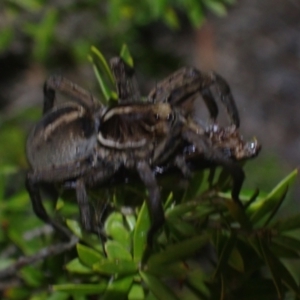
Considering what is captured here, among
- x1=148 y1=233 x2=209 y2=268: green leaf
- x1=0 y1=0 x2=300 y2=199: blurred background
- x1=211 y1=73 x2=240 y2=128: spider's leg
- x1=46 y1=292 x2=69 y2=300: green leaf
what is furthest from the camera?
x1=0 y1=0 x2=300 y2=199: blurred background

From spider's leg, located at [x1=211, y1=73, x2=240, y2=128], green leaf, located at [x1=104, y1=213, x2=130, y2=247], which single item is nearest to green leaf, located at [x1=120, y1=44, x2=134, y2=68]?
spider's leg, located at [x1=211, y1=73, x2=240, y2=128]

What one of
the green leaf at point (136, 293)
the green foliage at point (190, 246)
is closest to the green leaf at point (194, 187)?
the green foliage at point (190, 246)

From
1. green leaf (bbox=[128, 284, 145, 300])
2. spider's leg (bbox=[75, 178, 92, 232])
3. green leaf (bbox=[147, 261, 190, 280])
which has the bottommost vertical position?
green leaf (bbox=[128, 284, 145, 300])

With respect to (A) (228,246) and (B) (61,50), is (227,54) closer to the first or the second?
(B) (61,50)

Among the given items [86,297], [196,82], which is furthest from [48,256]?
[196,82]

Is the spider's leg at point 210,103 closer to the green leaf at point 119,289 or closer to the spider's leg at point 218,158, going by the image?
the spider's leg at point 218,158

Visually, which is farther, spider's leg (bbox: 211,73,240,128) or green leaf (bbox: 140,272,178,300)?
spider's leg (bbox: 211,73,240,128)

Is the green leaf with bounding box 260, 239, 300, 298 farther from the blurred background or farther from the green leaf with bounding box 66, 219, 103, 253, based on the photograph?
the blurred background
